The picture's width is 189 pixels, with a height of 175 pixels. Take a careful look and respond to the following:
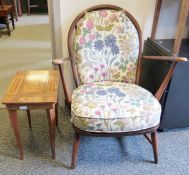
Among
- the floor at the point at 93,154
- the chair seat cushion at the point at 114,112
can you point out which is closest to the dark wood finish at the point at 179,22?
the chair seat cushion at the point at 114,112

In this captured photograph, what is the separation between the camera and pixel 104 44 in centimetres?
158

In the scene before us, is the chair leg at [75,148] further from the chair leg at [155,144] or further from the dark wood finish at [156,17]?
the dark wood finish at [156,17]

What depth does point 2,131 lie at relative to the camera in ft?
5.71

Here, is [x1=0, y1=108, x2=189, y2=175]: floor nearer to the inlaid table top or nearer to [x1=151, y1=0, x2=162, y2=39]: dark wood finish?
the inlaid table top

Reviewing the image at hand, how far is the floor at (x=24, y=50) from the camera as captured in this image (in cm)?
279

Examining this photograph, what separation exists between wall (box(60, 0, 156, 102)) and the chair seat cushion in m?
0.62

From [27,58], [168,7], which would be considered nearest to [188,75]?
[168,7]

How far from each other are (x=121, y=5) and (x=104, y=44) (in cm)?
36

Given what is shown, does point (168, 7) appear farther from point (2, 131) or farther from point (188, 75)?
point (2, 131)

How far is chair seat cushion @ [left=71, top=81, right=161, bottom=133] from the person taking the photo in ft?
4.08

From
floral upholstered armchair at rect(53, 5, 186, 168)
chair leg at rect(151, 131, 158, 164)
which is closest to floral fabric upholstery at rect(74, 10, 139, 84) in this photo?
floral upholstered armchair at rect(53, 5, 186, 168)

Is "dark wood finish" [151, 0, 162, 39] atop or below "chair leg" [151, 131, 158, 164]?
atop

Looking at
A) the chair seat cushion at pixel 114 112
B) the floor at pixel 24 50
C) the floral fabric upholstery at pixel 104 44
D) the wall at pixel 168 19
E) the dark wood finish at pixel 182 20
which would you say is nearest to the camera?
the chair seat cushion at pixel 114 112

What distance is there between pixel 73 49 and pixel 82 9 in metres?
0.32
